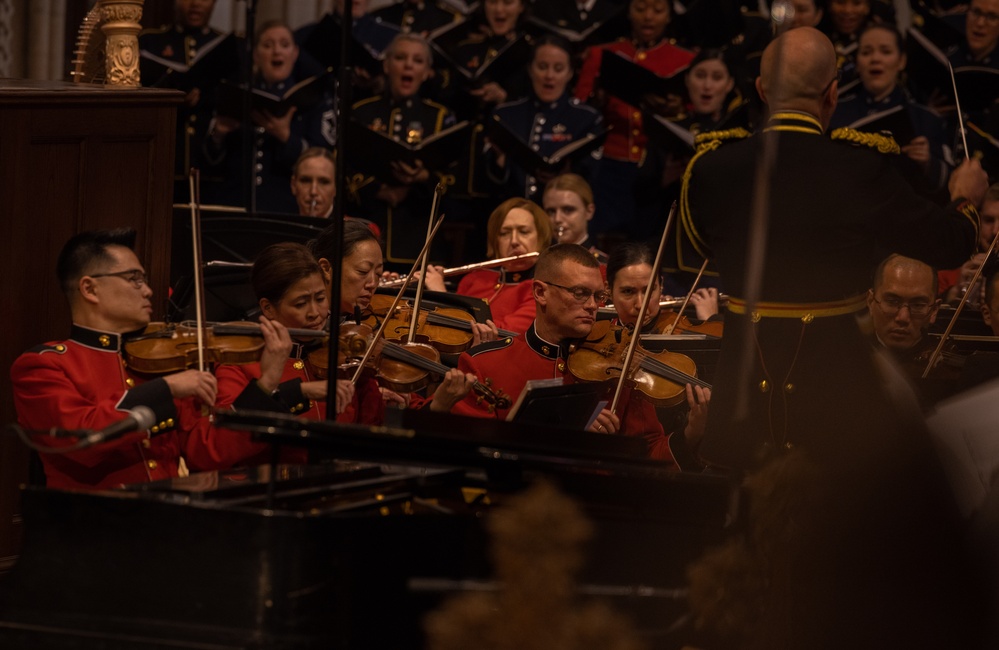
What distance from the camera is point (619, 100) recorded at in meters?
7.00

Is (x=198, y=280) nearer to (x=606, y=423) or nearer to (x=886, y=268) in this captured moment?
(x=606, y=423)

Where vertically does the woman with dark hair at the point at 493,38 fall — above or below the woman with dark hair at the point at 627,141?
above

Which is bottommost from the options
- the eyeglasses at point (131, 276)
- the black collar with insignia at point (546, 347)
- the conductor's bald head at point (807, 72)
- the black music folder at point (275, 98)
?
the black collar with insignia at point (546, 347)

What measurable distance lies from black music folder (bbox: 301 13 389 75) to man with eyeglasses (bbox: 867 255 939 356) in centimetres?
355

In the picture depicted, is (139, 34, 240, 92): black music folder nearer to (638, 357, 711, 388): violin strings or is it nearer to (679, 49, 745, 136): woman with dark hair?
(679, 49, 745, 136): woman with dark hair

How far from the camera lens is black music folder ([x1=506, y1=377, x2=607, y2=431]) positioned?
2.90m

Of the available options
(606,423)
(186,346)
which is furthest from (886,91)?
(186,346)

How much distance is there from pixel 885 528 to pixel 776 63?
0.92 meters

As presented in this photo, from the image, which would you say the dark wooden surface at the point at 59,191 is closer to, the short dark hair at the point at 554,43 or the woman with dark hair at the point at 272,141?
the woman with dark hair at the point at 272,141

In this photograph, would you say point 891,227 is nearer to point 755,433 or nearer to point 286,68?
point 755,433

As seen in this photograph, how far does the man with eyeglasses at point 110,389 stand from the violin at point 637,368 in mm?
929

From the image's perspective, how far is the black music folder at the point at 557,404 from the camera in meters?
2.90

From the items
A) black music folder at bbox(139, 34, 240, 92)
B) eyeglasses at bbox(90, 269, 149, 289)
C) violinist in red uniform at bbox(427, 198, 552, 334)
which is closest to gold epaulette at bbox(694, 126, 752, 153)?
eyeglasses at bbox(90, 269, 149, 289)

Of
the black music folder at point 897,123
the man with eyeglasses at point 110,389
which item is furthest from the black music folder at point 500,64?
the man with eyeglasses at point 110,389
